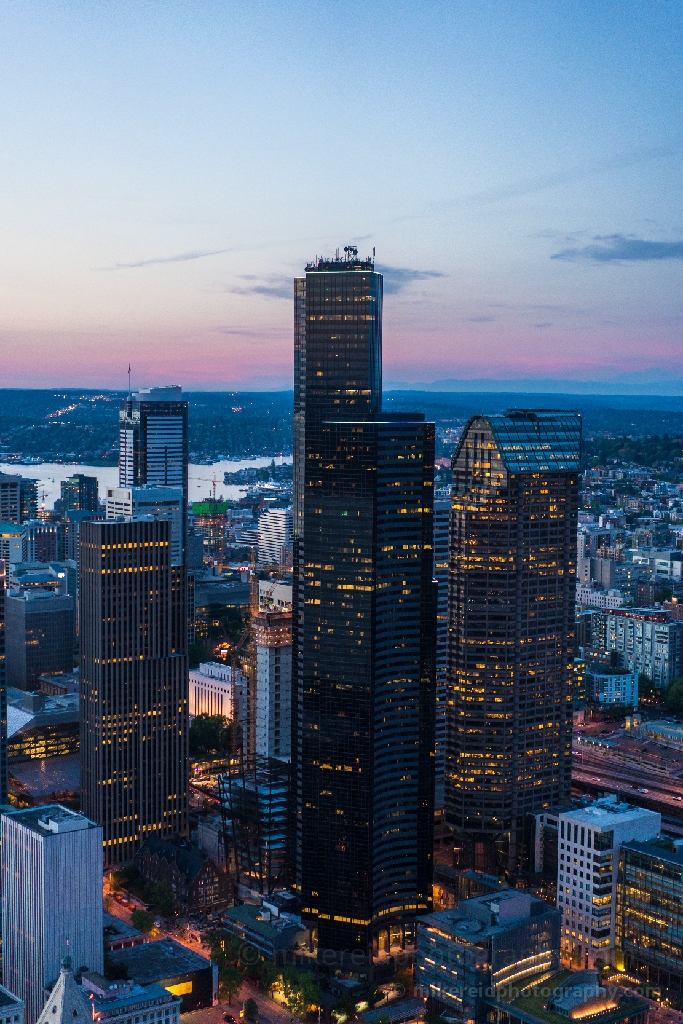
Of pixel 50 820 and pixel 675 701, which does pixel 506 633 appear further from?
pixel 675 701

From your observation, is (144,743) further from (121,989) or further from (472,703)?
(121,989)

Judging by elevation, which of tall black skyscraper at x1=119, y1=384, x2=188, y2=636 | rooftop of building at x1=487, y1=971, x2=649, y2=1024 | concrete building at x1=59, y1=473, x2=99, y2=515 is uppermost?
tall black skyscraper at x1=119, y1=384, x2=188, y2=636

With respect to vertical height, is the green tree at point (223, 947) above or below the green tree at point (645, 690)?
below

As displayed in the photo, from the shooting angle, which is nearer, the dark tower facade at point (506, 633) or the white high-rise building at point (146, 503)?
the dark tower facade at point (506, 633)

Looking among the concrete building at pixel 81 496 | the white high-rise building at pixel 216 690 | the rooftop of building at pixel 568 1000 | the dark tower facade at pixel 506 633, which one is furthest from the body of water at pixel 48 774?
the concrete building at pixel 81 496

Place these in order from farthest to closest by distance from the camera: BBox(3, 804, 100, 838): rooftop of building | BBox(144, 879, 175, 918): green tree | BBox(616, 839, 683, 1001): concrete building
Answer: BBox(144, 879, 175, 918): green tree
BBox(616, 839, 683, 1001): concrete building
BBox(3, 804, 100, 838): rooftop of building

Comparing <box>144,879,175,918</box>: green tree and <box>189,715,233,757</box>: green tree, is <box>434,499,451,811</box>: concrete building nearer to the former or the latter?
<box>189,715,233,757</box>: green tree

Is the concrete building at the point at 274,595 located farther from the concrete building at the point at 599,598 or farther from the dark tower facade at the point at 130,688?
the concrete building at the point at 599,598

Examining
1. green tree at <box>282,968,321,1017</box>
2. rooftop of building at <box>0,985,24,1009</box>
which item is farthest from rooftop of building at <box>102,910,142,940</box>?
rooftop of building at <box>0,985,24,1009</box>
